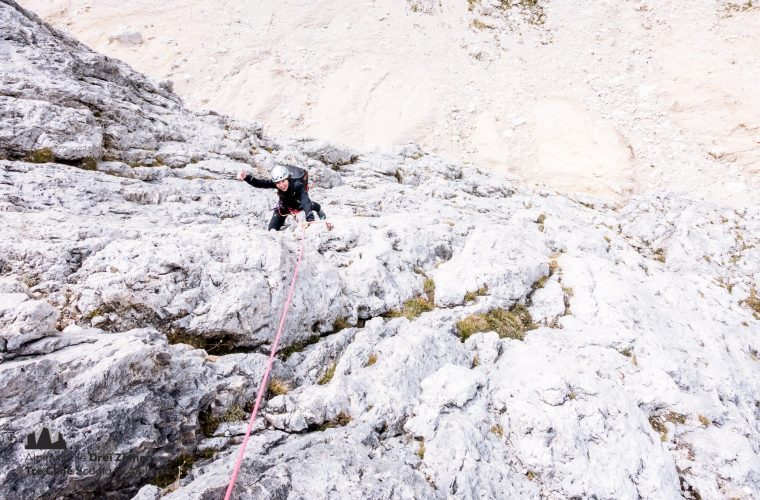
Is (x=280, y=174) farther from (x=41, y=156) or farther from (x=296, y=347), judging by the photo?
(x=41, y=156)

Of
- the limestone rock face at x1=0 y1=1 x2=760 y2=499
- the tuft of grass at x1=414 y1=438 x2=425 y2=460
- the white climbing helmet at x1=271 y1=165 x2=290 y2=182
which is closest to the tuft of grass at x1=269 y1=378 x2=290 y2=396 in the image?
the limestone rock face at x1=0 y1=1 x2=760 y2=499

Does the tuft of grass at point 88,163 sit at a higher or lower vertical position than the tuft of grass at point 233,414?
higher

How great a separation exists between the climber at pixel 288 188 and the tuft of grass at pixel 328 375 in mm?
3997

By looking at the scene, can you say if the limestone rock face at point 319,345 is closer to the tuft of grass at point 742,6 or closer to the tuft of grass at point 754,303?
the tuft of grass at point 754,303

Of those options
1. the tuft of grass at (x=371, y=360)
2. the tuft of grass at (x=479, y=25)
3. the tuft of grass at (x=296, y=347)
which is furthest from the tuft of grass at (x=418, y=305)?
the tuft of grass at (x=479, y=25)

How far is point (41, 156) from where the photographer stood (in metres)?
11.0

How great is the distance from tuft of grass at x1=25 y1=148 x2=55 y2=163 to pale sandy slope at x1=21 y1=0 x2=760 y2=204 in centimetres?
1957

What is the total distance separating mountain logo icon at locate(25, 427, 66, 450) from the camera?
4.60m

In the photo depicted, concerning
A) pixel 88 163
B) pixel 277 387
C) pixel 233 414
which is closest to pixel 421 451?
pixel 277 387

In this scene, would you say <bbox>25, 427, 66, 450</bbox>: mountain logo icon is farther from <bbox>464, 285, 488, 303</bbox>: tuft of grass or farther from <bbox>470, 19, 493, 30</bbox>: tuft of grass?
<bbox>470, 19, 493, 30</bbox>: tuft of grass

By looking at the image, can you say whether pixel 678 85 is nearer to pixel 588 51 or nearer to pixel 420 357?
pixel 588 51

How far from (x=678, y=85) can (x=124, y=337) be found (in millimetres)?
40313

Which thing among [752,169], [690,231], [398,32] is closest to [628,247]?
[690,231]

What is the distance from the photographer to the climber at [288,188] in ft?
35.8
